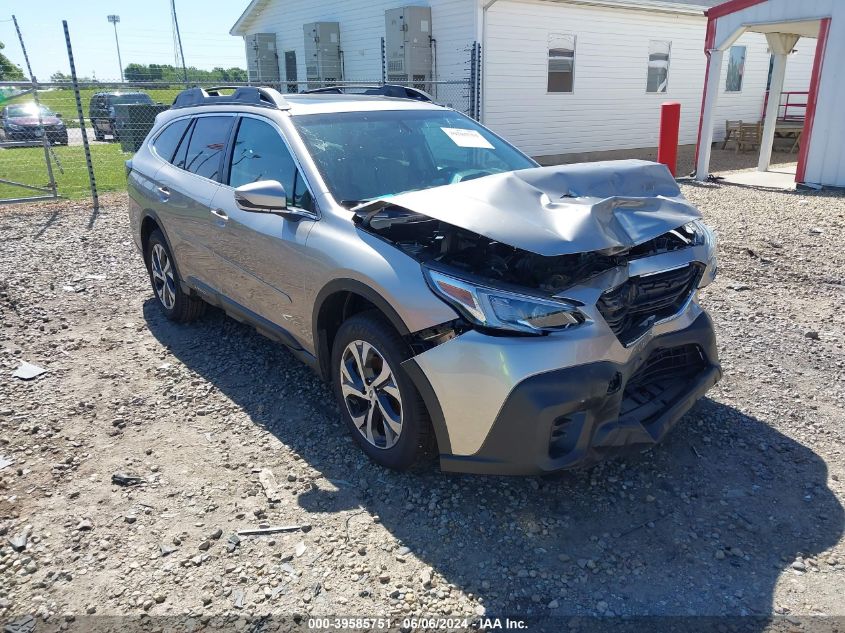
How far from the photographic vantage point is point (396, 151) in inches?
154

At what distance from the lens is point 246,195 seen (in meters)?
3.36

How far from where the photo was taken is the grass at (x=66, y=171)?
12883 millimetres

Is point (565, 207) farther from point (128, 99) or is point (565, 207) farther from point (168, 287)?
point (128, 99)

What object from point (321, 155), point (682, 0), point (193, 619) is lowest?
point (193, 619)

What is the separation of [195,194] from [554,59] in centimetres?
1294

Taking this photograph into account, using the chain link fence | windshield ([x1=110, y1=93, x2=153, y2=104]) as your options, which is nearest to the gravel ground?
the chain link fence

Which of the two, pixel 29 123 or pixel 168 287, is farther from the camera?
pixel 29 123

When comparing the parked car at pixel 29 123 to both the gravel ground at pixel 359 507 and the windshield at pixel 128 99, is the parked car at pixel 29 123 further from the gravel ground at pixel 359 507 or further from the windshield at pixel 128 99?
the gravel ground at pixel 359 507

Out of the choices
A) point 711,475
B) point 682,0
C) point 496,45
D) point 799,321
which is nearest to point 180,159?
point 711,475

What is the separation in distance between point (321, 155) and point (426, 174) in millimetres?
650

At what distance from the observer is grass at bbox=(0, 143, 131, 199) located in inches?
507

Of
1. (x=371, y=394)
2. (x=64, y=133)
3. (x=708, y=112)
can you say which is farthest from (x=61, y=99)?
(x=371, y=394)

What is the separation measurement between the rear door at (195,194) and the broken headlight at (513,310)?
2.21 metres

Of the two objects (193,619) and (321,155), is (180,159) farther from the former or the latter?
(193,619)
